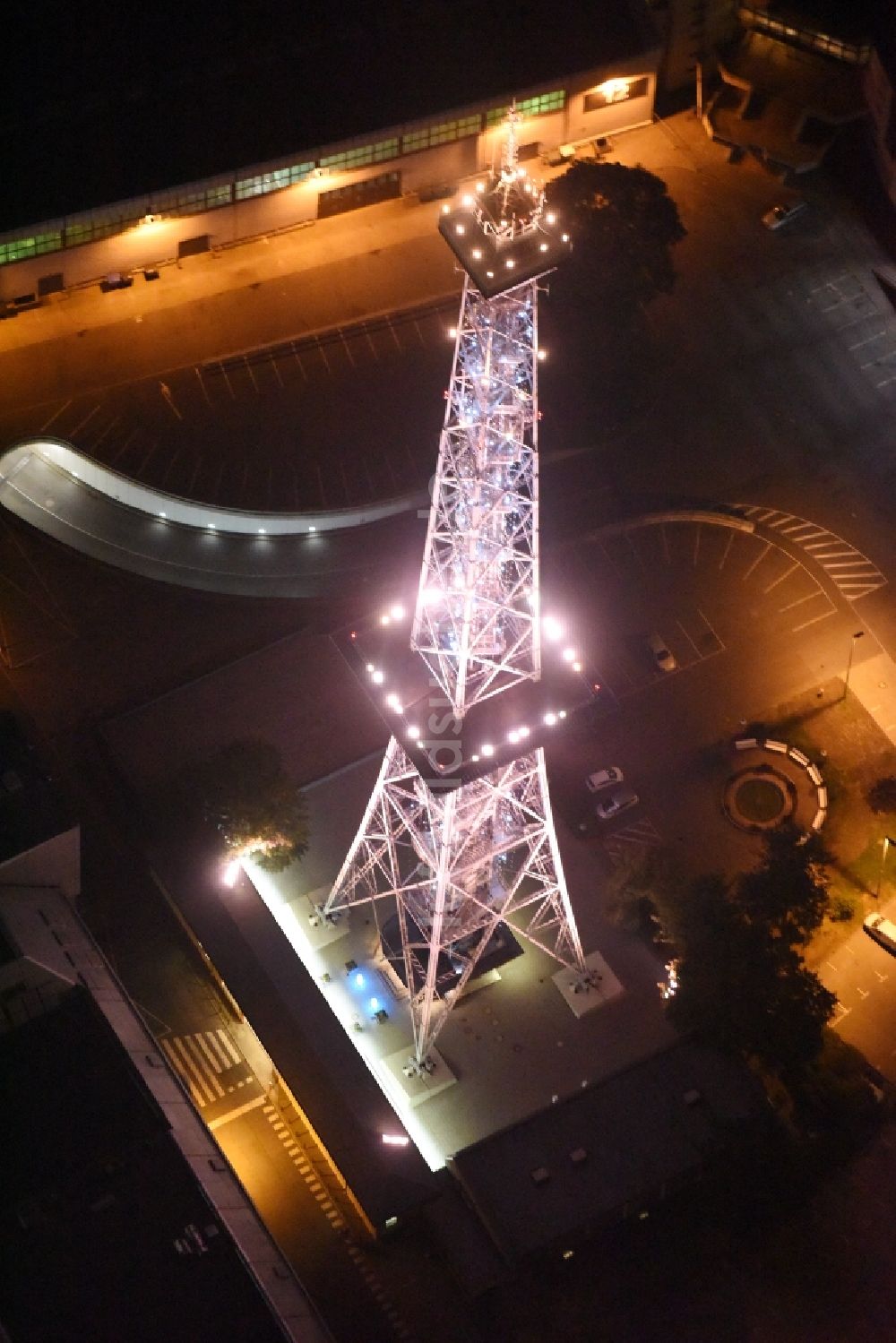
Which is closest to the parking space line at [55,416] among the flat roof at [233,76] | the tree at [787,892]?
the flat roof at [233,76]

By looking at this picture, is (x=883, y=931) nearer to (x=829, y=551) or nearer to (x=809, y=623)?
(x=809, y=623)

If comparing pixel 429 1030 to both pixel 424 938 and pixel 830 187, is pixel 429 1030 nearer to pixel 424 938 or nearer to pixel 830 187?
pixel 424 938

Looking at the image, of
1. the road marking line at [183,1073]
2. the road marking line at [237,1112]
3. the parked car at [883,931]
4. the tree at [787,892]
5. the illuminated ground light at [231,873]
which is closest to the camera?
the road marking line at [183,1073]

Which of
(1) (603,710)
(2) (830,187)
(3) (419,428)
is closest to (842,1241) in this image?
(1) (603,710)

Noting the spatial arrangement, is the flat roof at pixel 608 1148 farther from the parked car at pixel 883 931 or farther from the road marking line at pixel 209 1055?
the road marking line at pixel 209 1055

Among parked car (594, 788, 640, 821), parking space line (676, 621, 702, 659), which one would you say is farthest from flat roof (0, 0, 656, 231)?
parked car (594, 788, 640, 821)

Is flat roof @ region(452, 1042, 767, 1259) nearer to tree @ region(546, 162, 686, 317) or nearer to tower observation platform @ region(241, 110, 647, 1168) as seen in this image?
tower observation platform @ region(241, 110, 647, 1168)
